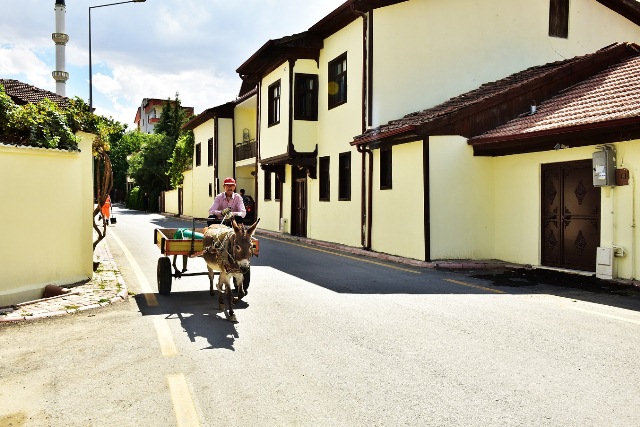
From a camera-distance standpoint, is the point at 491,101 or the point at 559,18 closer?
the point at 491,101

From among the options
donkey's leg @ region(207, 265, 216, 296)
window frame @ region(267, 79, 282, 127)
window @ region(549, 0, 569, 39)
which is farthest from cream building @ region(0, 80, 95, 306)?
window @ region(549, 0, 569, 39)

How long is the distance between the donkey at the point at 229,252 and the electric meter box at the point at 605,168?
7617 mm

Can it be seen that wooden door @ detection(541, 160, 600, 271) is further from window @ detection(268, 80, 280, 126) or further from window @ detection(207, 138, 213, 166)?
window @ detection(207, 138, 213, 166)

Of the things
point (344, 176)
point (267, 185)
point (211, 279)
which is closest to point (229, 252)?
point (211, 279)

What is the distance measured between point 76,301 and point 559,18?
18.1 m

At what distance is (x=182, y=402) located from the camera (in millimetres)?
4594

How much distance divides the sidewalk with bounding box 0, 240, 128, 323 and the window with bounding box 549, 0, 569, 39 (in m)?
16.4

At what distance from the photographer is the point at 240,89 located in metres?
36.0

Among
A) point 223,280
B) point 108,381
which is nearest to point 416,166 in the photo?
point 223,280

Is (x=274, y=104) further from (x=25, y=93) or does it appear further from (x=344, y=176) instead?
(x=25, y=93)

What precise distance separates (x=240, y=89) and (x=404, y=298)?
94.9ft

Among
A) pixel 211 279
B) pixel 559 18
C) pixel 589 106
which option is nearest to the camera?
pixel 211 279

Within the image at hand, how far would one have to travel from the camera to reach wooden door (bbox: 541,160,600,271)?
12.2 meters

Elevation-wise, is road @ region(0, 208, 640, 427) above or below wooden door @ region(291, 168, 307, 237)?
below
